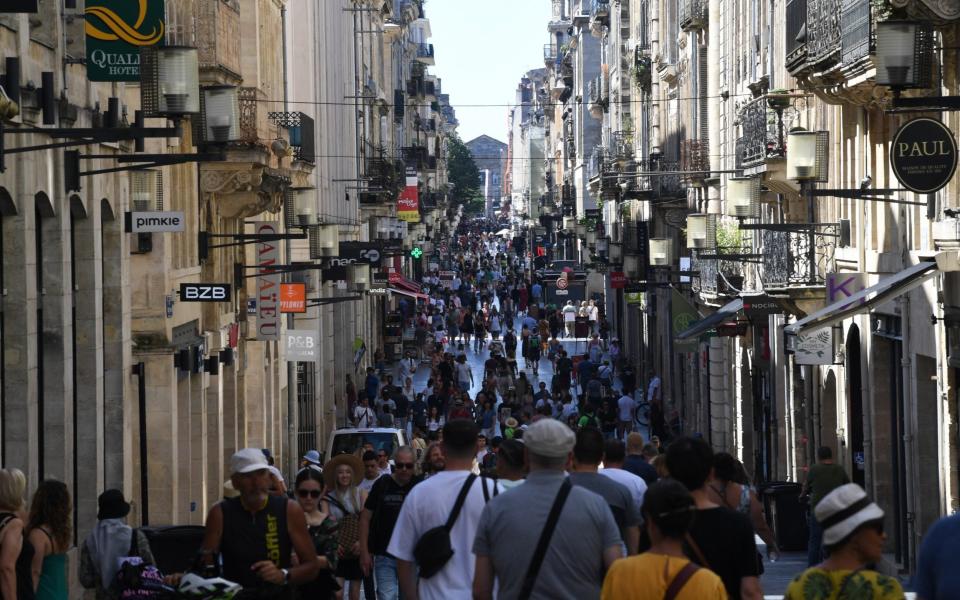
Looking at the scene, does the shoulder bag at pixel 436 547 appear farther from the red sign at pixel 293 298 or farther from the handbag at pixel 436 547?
the red sign at pixel 293 298

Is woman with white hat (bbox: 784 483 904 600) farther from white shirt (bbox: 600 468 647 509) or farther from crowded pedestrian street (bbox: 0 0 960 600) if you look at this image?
white shirt (bbox: 600 468 647 509)

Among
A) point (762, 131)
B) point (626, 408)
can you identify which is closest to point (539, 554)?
point (762, 131)

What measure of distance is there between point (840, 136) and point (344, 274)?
13.2m

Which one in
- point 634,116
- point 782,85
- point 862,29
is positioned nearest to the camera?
point 862,29

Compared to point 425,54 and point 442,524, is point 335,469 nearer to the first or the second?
point 442,524

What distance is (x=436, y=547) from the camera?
9031mm

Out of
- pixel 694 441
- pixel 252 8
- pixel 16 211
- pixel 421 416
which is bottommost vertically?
pixel 421 416

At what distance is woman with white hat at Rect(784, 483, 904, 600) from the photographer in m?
7.16

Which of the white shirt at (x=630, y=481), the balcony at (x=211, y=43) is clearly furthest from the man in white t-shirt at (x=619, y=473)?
the balcony at (x=211, y=43)

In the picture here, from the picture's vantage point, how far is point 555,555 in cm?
812

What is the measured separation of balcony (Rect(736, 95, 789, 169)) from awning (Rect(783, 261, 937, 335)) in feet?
25.6

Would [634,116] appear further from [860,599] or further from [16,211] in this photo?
[860,599]

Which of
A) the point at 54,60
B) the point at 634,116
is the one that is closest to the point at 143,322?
the point at 54,60

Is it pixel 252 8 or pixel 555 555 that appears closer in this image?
pixel 555 555
